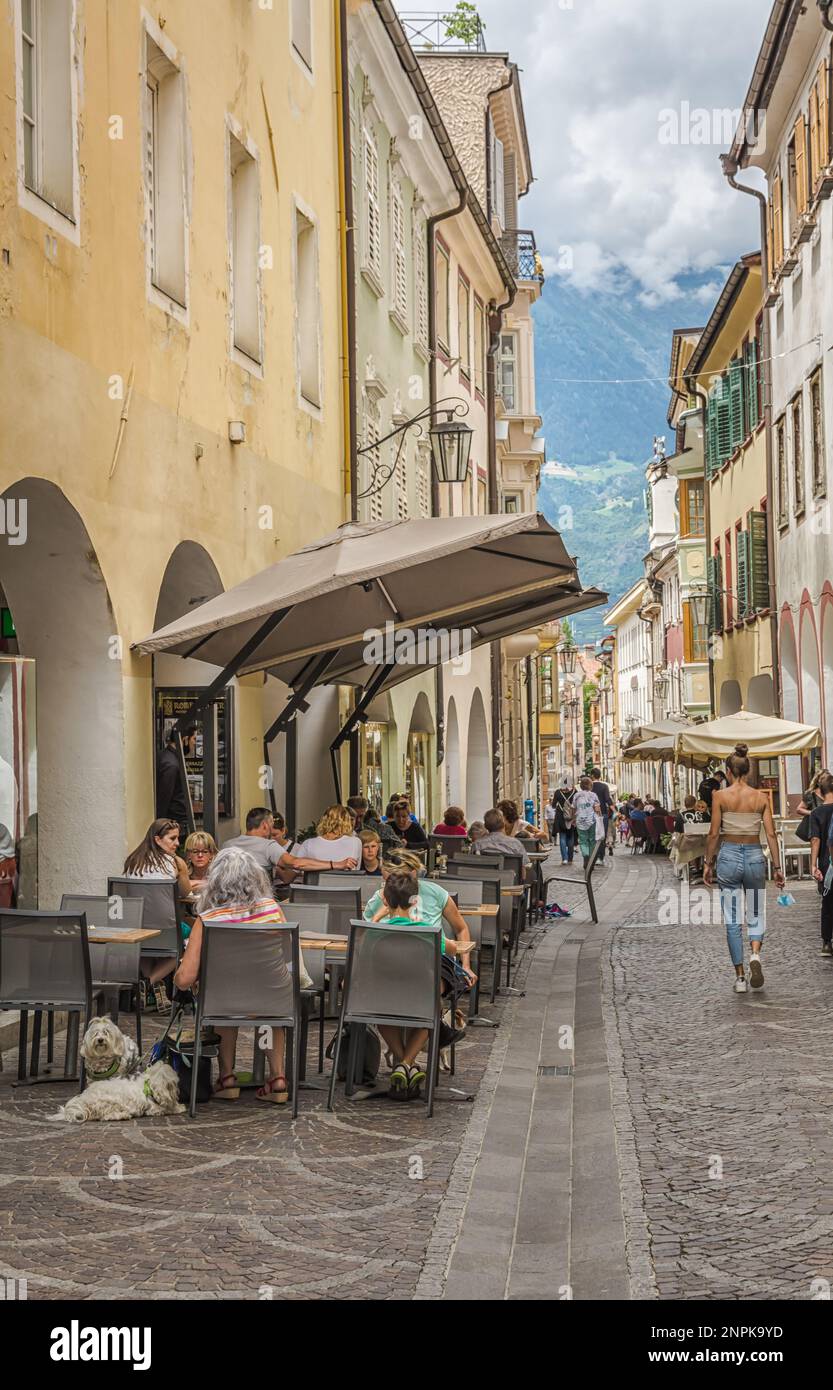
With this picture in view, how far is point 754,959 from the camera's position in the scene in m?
13.6

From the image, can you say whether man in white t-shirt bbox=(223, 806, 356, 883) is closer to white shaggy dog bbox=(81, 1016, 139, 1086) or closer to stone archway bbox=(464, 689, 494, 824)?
white shaggy dog bbox=(81, 1016, 139, 1086)

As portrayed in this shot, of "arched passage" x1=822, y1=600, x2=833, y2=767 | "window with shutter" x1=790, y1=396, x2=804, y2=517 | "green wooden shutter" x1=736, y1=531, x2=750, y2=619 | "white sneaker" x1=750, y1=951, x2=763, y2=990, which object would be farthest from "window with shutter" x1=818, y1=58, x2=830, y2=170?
"white sneaker" x1=750, y1=951, x2=763, y2=990

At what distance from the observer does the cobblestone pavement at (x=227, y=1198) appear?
19.4ft

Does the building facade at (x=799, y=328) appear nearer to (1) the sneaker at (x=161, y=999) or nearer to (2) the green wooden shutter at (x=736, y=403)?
(2) the green wooden shutter at (x=736, y=403)

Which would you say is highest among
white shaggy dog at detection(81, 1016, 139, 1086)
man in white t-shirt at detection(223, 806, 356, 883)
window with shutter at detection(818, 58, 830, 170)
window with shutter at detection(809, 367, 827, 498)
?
window with shutter at detection(818, 58, 830, 170)

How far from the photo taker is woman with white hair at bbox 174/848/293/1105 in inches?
352

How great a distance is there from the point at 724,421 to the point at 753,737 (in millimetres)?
15788

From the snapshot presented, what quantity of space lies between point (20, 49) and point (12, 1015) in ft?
20.3

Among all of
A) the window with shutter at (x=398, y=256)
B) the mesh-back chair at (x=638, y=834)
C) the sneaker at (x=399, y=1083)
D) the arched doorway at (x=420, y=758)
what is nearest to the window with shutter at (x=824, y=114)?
the window with shutter at (x=398, y=256)

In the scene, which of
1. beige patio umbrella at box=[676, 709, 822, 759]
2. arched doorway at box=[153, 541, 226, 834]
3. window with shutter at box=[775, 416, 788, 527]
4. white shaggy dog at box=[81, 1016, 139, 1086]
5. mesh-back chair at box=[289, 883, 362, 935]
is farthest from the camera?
window with shutter at box=[775, 416, 788, 527]

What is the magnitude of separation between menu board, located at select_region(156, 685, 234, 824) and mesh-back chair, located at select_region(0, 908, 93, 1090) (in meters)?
4.76

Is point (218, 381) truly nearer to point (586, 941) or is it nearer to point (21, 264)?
point (21, 264)

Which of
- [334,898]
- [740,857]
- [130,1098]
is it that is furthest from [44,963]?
[740,857]

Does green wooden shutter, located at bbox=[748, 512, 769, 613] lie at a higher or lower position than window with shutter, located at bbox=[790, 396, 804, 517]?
lower
